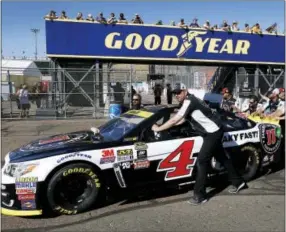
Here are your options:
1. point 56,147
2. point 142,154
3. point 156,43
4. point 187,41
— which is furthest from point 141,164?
point 187,41

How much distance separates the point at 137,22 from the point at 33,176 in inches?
481

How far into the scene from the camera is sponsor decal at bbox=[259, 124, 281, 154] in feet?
20.1

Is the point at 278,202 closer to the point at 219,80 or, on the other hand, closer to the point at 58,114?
the point at 58,114

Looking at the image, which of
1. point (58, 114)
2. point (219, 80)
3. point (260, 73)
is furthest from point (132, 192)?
point (219, 80)

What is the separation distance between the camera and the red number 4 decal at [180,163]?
5.10 metres

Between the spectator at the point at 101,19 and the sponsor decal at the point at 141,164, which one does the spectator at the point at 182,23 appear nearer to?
the spectator at the point at 101,19

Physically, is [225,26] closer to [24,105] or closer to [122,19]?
[122,19]

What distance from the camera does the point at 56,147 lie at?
474 cm

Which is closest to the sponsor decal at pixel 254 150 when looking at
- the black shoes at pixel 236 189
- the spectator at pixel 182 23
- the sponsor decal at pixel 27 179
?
the black shoes at pixel 236 189

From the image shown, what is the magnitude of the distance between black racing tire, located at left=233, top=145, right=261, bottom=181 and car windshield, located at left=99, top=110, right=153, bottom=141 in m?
1.79

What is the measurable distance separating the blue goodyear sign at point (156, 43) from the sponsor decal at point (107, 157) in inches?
421

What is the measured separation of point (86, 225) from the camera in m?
4.30

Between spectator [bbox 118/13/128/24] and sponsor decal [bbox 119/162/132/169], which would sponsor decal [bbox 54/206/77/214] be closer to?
sponsor decal [bbox 119/162/132/169]

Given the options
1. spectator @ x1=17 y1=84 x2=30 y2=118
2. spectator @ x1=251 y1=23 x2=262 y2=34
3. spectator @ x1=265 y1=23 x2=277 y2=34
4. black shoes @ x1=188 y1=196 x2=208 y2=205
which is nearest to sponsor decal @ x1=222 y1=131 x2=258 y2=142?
black shoes @ x1=188 y1=196 x2=208 y2=205
